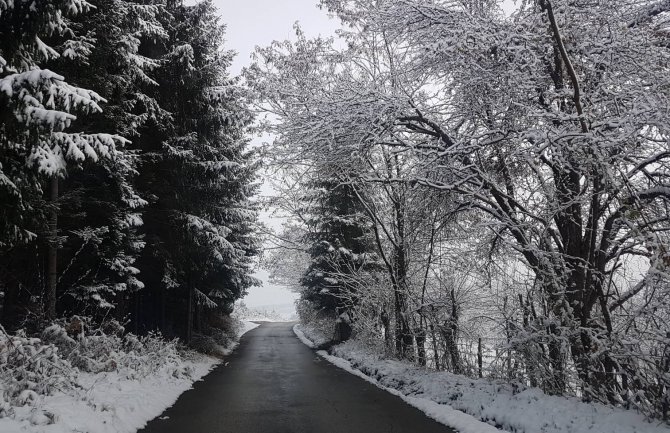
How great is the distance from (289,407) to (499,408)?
3.86m

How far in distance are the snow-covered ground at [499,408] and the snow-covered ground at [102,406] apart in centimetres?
491

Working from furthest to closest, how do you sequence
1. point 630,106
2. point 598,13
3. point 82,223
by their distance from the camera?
point 82,223 < point 598,13 < point 630,106

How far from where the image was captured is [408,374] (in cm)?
1155

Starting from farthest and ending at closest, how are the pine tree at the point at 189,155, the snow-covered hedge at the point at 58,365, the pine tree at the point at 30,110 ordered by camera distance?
the pine tree at the point at 189,155 → the snow-covered hedge at the point at 58,365 → the pine tree at the point at 30,110

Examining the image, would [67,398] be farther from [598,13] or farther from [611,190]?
[598,13]

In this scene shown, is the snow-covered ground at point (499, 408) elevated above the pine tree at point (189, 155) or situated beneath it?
situated beneath

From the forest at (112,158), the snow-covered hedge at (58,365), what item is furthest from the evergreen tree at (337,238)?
the snow-covered hedge at (58,365)

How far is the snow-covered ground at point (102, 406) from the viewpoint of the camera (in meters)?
5.67

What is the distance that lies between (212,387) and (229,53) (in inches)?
402

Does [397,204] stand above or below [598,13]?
below

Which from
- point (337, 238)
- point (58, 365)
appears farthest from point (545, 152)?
point (337, 238)

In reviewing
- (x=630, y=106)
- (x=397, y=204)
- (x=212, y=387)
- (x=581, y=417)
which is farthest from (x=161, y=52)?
(x=581, y=417)

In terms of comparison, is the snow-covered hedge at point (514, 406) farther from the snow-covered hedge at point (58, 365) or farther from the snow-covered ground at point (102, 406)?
the snow-covered hedge at point (58, 365)

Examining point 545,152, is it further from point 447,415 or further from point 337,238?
point 337,238
